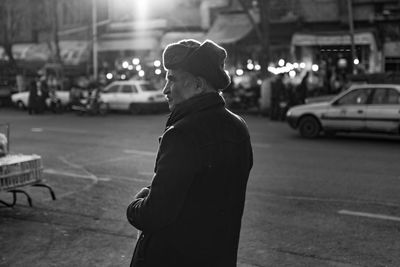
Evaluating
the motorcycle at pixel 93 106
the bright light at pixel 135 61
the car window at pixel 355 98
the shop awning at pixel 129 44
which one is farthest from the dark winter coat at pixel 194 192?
the shop awning at pixel 129 44

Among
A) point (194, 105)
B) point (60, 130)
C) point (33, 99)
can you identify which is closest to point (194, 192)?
point (194, 105)

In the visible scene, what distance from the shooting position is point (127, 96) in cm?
2672

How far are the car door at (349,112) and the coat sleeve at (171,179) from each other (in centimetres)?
1331

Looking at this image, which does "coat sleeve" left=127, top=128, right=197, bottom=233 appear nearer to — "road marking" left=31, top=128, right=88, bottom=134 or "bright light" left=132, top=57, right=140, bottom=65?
"road marking" left=31, top=128, right=88, bottom=134

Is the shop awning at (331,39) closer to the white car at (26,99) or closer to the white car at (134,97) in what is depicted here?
the white car at (134,97)

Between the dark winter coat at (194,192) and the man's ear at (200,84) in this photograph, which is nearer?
the dark winter coat at (194,192)

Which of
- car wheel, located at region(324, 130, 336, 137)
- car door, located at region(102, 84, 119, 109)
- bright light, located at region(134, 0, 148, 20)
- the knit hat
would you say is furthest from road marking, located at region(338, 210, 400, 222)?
bright light, located at region(134, 0, 148, 20)

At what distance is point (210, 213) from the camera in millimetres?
2803

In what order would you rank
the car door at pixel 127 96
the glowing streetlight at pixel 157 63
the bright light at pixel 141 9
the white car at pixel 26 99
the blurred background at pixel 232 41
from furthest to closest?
the bright light at pixel 141 9 → the glowing streetlight at pixel 157 63 → the white car at pixel 26 99 → the car door at pixel 127 96 → the blurred background at pixel 232 41

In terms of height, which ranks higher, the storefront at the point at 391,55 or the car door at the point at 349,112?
the storefront at the point at 391,55

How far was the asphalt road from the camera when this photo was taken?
20.4 ft

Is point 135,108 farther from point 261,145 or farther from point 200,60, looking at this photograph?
point 200,60

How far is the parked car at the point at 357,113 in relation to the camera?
1515 cm

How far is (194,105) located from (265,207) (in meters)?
5.50
